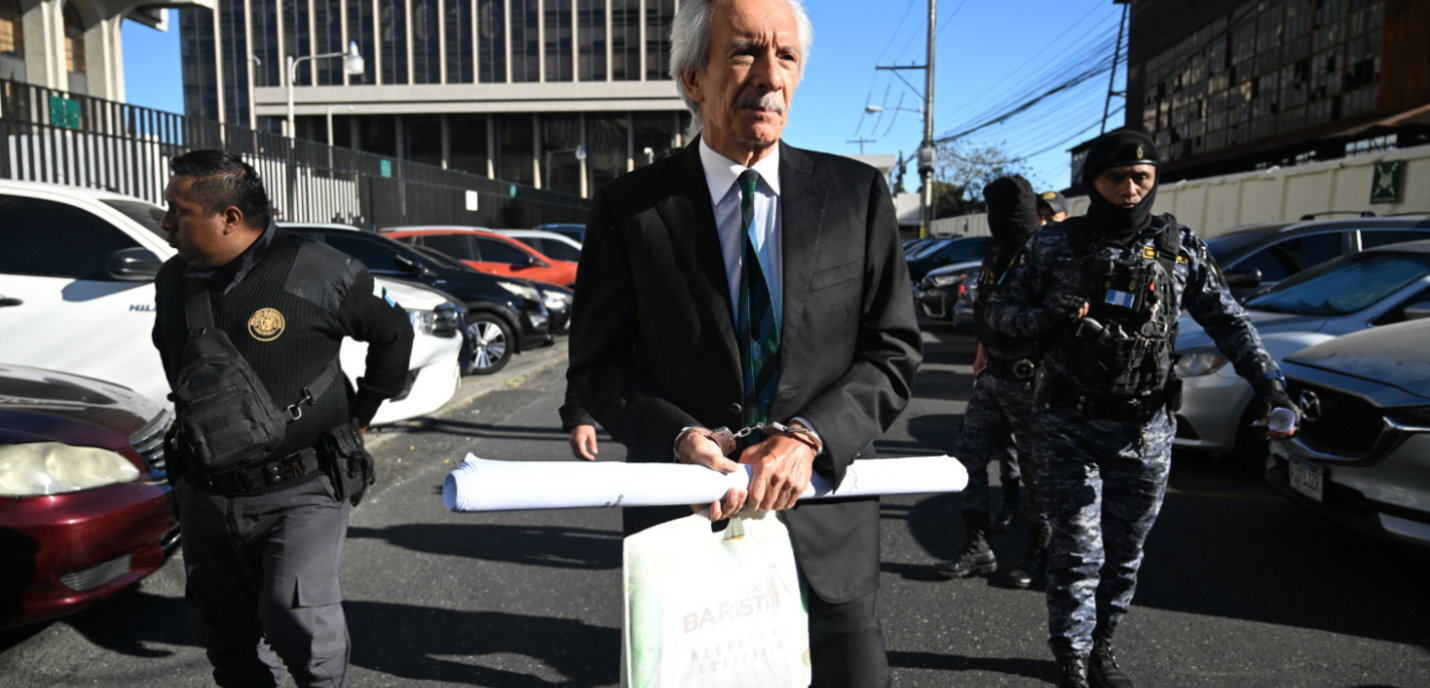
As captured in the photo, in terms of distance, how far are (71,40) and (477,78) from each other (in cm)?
5205

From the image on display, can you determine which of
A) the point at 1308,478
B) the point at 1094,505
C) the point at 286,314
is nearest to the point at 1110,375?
the point at 1094,505

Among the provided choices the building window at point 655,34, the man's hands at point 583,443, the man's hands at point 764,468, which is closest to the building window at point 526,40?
the building window at point 655,34

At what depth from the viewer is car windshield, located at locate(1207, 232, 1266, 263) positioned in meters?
8.91

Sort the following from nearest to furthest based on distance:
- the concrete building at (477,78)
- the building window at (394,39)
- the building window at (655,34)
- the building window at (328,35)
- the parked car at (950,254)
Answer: the parked car at (950,254) < the building window at (655,34) < the concrete building at (477,78) < the building window at (394,39) < the building window at (328,35)

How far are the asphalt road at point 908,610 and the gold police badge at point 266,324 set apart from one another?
1401 mm

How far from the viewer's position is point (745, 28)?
1.75 metres

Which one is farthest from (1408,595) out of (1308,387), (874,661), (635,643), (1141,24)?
(1141,24)

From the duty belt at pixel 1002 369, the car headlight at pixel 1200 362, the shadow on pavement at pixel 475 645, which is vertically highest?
the duty belt at pixel 1002 369

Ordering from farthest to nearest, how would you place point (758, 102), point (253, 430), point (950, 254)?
point (950, 254)
point (253, 430)
point (758, 102)

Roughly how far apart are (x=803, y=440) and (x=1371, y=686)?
110 inches

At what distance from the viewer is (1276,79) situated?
2380 centimetres

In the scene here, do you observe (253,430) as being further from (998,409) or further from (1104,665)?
(998,409)

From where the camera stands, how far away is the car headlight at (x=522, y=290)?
11001 millimetres

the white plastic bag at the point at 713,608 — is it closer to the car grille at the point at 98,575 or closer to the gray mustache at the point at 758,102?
the gray mustache at the point at 758,102
